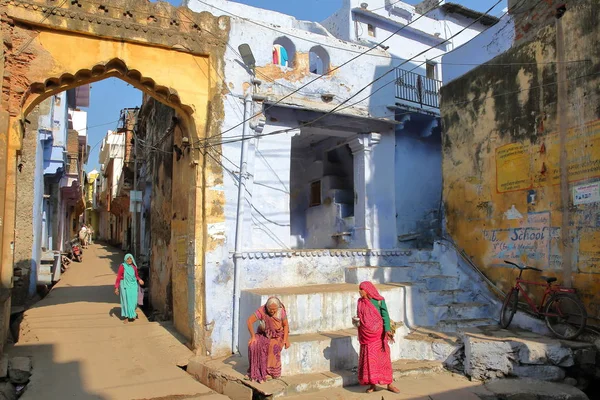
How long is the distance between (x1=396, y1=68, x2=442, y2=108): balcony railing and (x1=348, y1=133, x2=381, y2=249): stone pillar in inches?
58.6

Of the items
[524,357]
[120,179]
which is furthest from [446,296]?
[120,179]

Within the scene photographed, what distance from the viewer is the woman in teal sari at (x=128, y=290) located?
9.66 m

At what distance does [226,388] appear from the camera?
20.4 feet

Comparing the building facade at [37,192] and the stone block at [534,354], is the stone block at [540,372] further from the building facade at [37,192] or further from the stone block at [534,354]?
the building facade at [37,192]

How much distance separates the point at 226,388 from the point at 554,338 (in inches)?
185

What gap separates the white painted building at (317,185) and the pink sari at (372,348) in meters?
0.70

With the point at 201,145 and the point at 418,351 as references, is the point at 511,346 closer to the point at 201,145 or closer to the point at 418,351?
the point at 418,351

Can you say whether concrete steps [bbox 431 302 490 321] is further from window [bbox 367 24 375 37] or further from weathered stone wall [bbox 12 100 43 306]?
window [bbox 367 24 375 37]

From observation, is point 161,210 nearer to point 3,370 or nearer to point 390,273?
point 3,370

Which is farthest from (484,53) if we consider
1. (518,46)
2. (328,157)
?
(328,157)

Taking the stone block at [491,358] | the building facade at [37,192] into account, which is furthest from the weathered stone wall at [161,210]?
the stone block at [491,358]

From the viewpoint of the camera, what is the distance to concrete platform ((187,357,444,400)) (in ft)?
19.2

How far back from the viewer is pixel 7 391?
5945mm

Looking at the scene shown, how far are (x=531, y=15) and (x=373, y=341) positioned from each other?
20.7 feet
